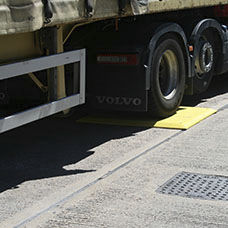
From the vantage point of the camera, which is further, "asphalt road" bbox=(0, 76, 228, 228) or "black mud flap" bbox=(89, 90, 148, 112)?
"black mud flap" bbox=(89, 90, 148, 112)

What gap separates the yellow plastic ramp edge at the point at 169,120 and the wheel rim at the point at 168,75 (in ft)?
1.07

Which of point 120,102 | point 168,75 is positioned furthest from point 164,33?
point 120,102

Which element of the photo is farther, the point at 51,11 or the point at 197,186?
the point at 51,11

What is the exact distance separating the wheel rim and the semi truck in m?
0.01

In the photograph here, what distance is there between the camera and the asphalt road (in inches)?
215

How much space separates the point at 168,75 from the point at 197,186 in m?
3.26

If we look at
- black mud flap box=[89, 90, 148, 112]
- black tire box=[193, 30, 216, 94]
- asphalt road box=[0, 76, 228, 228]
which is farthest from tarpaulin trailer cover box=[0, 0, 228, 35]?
black tire box=[193, 30, 216, 94]

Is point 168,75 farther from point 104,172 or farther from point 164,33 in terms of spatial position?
point 104,172

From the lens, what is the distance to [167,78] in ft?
30.6

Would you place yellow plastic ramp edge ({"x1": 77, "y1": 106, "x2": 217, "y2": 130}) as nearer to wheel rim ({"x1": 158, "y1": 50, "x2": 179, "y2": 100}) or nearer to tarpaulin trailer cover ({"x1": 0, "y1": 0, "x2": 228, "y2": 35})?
wheel rim ({"x1": 158, "y1": 50, "x2": 179, "y2": 100})

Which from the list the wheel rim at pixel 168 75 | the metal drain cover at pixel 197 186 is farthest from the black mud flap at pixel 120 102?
the metal drain cover at pixel 197 186

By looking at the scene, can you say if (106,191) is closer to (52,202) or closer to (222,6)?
(52,202)

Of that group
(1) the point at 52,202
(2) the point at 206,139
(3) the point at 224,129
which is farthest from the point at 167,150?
(1) the point at 52,202

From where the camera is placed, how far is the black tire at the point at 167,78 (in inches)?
342
